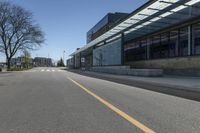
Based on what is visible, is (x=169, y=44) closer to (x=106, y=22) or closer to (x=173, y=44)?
(x=173, y=44)

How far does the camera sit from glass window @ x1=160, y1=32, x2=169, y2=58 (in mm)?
35688

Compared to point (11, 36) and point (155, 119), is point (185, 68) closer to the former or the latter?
point (155, 119)

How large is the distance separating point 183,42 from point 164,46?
4.95 m

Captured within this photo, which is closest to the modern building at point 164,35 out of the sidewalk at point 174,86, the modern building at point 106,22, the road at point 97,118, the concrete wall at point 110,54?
the concrete wall at point 110,54

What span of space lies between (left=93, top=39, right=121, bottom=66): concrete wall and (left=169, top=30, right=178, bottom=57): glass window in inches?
420

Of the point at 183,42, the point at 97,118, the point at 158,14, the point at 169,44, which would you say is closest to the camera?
the point at 97,118

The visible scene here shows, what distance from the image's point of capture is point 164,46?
3669 cm

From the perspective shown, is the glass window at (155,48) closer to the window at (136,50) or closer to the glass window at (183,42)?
the window at (136,50)

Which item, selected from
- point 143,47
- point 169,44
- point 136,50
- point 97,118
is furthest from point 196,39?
point 97,118

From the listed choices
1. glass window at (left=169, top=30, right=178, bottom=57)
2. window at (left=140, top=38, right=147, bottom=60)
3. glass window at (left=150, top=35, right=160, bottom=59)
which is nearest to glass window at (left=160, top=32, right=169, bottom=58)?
glass window at (left=169, top=30, right=178, bottom=57)

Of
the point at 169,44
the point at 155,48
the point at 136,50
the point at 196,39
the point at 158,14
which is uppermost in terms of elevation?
the point at 158,14

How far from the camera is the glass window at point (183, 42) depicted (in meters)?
31.0

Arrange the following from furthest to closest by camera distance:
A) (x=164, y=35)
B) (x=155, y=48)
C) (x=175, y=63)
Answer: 1. (x=155, y=48)
2. (x=164, y=35)
3. (x=175, y=63)

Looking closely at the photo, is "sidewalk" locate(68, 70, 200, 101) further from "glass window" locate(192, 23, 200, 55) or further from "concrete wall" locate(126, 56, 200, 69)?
"glass window" locate(192, 23, 200, 55)
